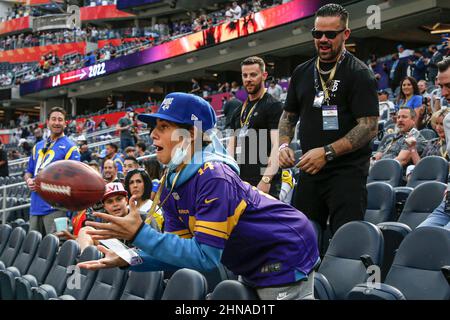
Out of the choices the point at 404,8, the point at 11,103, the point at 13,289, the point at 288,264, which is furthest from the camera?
the point at 11,103

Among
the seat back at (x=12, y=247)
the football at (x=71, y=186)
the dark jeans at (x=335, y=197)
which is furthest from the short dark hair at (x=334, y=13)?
the seat back at (x=12, y=247)

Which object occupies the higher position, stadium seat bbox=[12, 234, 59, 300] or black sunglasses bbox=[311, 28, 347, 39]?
black sunglasses bbox=[311, 28, 347, 39]

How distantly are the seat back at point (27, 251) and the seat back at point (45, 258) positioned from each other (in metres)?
0.20

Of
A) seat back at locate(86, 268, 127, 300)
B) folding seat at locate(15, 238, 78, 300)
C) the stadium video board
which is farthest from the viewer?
the stadium video board

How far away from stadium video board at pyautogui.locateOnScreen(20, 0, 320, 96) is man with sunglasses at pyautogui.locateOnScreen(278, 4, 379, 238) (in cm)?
1495

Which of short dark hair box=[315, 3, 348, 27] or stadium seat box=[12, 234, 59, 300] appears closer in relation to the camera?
short dark hair box=[315, 3, 348, 27]

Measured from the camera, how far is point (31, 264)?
589 cm

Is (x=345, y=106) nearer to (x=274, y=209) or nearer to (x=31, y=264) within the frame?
(x=274, y=209)

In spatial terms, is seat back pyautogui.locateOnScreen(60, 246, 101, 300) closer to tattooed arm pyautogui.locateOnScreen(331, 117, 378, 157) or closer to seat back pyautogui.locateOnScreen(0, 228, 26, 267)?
seat back pyautogui.locateOnScreen(0, 228, 26, 267)

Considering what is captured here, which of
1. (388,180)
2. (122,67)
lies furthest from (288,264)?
(122,67)

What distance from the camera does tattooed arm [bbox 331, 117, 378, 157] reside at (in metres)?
3.51

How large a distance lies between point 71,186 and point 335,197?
168 centimetres

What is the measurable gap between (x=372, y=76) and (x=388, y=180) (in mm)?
2535

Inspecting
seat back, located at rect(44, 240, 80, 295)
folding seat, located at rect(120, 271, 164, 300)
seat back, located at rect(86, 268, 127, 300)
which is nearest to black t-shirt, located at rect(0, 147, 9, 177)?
seat back, located at rect(44, 240, 80, 295)
